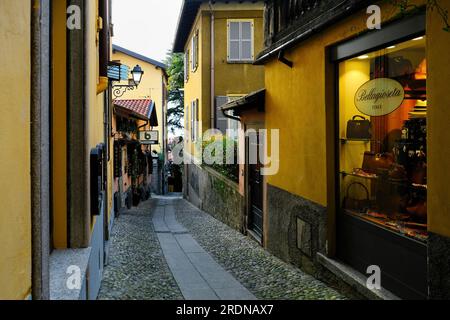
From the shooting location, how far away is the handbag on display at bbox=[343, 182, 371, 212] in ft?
20.3

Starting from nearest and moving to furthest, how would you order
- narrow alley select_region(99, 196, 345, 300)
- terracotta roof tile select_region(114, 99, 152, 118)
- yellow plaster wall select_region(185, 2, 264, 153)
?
narrow alley select_region(99, 196, 345, 300) < yellow plaster wall select_region(185, 2, 264, 153) < terracotta roof tile select_region(114, 99, 152, 118)

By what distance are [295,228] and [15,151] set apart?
6.10m

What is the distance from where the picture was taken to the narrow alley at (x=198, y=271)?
6.41 m

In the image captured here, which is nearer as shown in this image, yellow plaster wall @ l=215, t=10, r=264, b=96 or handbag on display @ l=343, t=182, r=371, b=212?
handbag on display @ l=343, t=182, r=371, b=212

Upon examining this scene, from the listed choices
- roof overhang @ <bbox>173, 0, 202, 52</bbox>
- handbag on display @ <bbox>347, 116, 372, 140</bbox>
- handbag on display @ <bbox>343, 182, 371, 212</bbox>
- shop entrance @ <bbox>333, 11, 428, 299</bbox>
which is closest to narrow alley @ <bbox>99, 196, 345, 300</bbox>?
shop entrance @ <bbox>333, 11, 428, 299</bbox>

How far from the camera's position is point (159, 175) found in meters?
36.6

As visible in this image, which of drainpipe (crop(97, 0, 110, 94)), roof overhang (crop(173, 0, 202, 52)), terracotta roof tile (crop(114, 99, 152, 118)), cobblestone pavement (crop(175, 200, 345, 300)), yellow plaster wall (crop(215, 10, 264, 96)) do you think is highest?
roof overhang (crop(173, 0, 202, 52))

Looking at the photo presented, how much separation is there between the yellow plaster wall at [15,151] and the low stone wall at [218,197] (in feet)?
31.7

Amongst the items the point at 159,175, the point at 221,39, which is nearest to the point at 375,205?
the point at 221,39

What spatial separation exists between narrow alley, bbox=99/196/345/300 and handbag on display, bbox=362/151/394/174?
1580mm

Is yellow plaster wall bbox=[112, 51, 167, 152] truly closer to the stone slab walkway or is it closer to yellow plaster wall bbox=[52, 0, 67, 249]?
the stone slab walkway

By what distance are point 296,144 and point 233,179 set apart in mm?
6202

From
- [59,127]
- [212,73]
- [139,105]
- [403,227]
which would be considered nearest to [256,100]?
[403,227]
